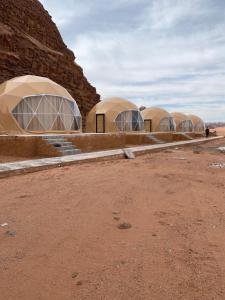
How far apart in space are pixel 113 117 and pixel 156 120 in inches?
497

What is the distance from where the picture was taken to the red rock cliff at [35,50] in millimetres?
31458

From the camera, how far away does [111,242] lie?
363 cm

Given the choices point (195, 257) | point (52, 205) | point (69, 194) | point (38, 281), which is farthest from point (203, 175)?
point (38, 281)

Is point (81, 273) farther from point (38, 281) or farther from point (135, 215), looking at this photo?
point (135, 215)

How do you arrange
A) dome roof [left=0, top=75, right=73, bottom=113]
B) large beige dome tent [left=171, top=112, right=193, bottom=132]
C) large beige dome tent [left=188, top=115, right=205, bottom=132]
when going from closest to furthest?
dome roof [left=0, top=75, right=73, bottom=113] → large beige dome tent [left=171, top=112, right=193, bottom=132] → large beige dome tent [left=188, top=115, right=205, bottom=132]

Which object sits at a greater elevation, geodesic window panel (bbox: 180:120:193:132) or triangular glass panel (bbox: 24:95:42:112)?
triangular glass panel (bbox: 24:95:42:112)

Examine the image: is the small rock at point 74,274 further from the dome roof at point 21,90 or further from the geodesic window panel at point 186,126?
the geodesic window panel at point 186,126

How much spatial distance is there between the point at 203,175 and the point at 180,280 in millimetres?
6233

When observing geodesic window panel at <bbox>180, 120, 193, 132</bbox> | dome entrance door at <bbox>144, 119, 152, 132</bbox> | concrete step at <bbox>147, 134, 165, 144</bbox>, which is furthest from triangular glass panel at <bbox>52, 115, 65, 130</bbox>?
geodesic window panel at <bbox>180, 120, 193, 132</bbox>

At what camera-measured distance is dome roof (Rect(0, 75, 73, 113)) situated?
17.5 m

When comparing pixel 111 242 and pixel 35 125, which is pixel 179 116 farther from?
pixel 111 242

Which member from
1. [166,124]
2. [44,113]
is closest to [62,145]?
[44,113]

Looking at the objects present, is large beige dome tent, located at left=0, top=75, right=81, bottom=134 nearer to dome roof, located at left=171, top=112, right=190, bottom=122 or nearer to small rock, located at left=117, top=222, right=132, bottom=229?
small rock, located at left=117, top=222, right=132, bottom=229

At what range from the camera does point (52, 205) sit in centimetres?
518
